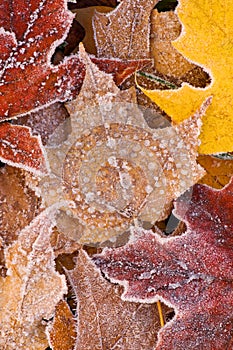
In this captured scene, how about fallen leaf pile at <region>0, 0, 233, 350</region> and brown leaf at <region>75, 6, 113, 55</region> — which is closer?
fallen leaf pile at <region>0, 0, 233, 350</region>

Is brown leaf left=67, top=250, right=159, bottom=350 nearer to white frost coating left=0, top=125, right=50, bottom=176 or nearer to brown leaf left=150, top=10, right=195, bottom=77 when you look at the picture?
white frost coating left=0, top=125, right=50, bottom=176

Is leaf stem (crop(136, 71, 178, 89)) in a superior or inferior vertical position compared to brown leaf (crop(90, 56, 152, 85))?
inferior

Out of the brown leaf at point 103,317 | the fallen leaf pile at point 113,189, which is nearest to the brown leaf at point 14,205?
the fallen leaf pile at point 113,189

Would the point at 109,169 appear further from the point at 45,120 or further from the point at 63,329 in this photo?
the point at 63,329

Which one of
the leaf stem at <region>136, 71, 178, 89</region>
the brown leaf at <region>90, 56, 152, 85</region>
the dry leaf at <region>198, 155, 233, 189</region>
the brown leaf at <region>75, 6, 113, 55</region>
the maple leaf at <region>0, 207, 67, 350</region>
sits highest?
the brown leaf at <region>75, 6, 113, 55</region>

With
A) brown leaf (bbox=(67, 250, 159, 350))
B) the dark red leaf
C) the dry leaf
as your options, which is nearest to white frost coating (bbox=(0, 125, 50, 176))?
the dark red leaf

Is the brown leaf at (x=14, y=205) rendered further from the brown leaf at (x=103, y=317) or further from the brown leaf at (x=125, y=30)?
the brown leaf at (x=125, y=30)
